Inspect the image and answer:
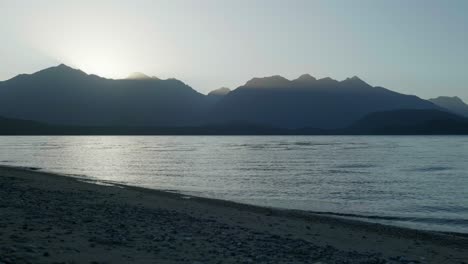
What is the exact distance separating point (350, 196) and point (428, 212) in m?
7.70

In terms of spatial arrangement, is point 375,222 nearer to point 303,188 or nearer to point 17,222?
point 303,188

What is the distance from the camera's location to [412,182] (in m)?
45.6

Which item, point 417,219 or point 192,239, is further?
point 417,219

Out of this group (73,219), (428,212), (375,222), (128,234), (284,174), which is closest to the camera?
(128,234)

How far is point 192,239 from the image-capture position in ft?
Answer: 45.6

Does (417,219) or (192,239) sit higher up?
(192,239)

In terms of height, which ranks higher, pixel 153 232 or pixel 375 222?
pixel 153 232

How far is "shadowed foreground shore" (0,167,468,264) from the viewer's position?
1109cm

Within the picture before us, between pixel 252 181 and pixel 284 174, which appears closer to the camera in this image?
pixel 252 181

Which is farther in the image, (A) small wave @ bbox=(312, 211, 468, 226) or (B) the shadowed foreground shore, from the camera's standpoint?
(A) small wave @ bbox=(312, 211, 468, 226)

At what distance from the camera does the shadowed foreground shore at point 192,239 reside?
11086 mm

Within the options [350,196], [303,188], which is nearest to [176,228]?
[350,196]

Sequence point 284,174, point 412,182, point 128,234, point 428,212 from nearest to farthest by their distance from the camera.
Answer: point 128,234, point 428,212, point 412,182, point 284,174

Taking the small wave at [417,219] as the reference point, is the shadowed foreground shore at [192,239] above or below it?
above
